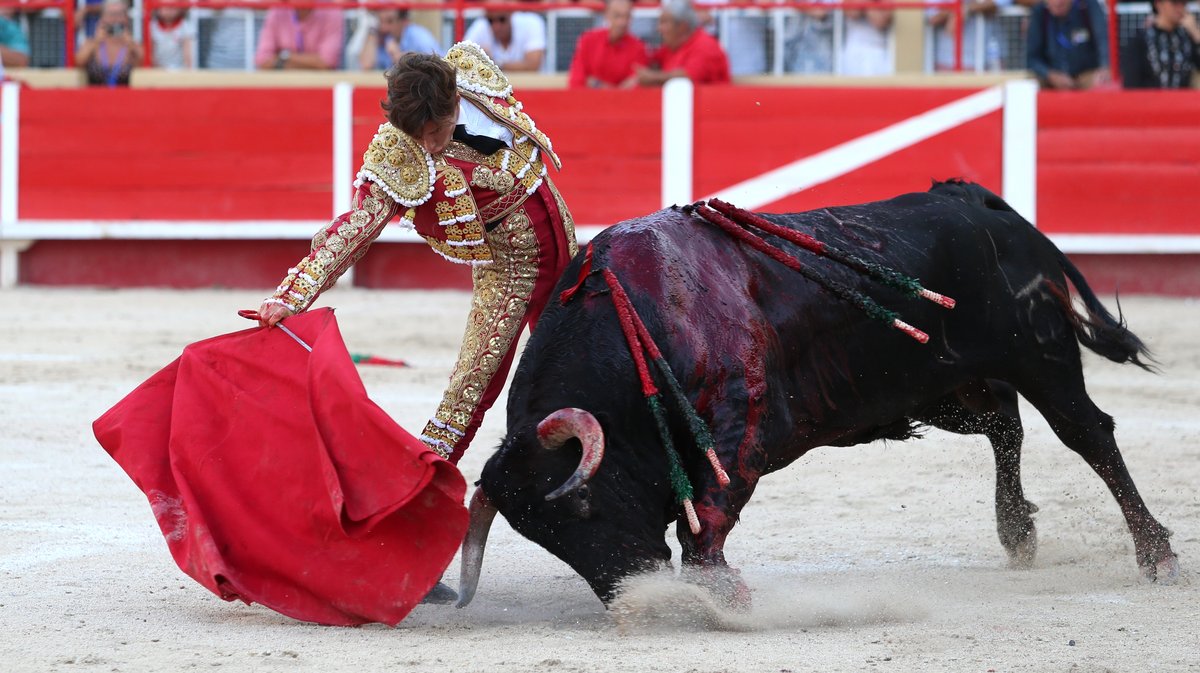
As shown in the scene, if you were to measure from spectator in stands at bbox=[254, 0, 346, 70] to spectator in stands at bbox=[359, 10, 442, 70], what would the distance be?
6.9 inches

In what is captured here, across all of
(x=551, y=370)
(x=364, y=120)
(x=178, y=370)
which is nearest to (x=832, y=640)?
(x=551, y=370)

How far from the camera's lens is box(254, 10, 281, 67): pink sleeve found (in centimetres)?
901

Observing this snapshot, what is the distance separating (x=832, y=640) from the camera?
290 cm

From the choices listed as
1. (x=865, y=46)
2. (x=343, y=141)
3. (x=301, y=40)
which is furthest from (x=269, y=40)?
(x=865, y=46)

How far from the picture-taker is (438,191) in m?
3.23

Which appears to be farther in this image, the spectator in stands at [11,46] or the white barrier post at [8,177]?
the spectator in stands at [11,46]

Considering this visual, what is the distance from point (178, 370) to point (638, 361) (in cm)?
98

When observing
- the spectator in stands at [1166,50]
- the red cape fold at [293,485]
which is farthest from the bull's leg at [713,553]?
the spectator in stands at [1166,50]

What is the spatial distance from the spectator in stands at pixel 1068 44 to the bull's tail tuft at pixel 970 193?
4892mm

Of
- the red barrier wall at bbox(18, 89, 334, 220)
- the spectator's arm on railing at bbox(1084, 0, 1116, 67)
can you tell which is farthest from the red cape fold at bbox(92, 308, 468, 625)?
the spectator's arm on railing at bbox(1084, 0, 1116, 67)

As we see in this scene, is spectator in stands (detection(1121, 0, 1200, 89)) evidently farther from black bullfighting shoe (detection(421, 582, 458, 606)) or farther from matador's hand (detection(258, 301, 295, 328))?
matador's hand (detection(258, 301, 295, 328))

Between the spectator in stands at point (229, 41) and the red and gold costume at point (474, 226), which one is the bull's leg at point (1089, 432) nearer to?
the red and gold costume at point (474, 226)

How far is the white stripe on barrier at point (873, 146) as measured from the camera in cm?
835

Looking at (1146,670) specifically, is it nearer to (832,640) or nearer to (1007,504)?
(832,640)
